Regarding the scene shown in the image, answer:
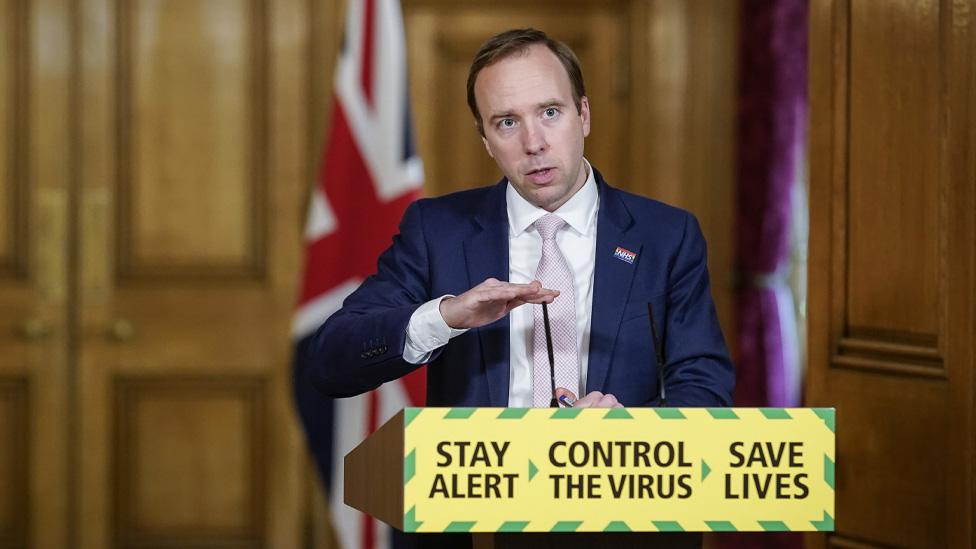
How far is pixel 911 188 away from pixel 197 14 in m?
2.76

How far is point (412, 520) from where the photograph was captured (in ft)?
4.53

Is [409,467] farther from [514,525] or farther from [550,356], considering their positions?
[550,356]

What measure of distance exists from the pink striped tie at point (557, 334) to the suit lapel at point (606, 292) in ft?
0.10

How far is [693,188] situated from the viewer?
14.6ft

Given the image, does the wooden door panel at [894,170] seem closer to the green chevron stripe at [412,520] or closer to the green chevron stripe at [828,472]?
the green chevron stripe at [828,472]

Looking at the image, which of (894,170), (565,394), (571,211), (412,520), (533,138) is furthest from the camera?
(894,170)

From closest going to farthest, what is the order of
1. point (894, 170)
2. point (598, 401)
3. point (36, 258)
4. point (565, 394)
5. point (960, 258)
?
point (598, 401)
point (565, 394)
point (960, 258)
point (894, 170)
point (36, 258)

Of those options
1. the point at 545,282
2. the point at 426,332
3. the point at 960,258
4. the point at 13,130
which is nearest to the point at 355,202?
the point at 13,130

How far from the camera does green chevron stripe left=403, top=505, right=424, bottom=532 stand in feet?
4.51

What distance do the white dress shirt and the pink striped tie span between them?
14mm

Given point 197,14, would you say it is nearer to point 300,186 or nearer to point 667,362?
point 300,186

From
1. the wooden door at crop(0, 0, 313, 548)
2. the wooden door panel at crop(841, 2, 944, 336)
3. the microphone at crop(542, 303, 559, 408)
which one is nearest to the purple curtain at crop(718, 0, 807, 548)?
the wooden door panel at crop(841, 2, 944, 336)

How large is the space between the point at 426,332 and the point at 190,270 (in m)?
2.86

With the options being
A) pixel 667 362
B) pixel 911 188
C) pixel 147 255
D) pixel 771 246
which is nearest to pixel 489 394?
pixel 667 362
